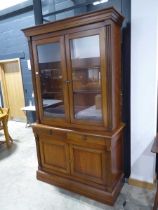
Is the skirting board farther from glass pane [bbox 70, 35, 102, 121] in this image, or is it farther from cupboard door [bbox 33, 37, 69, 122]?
cupboard door [bbox 33, 37, 69, 122]

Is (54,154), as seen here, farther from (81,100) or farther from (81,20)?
(81,20)

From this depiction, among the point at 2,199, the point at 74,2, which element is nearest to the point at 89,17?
the point at 74,2

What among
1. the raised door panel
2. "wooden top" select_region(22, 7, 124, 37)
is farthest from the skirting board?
"wooden top" select_region(22, 7, 124, 37)

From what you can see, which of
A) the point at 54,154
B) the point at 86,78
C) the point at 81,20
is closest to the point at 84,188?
the point at 54,154

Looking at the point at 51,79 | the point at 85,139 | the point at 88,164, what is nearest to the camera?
the point at 85,139

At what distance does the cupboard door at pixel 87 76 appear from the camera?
1819 millimetres

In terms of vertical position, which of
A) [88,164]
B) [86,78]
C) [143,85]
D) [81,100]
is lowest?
[88,164]

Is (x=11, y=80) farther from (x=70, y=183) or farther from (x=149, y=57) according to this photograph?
(x=149, y=57)

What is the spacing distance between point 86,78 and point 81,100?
0.27 meters

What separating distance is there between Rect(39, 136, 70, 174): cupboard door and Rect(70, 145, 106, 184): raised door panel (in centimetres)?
11

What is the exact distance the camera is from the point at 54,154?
237 centimetres

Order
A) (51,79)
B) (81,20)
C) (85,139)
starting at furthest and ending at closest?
1. (51,79)
2. (85,139)
3. (81,20)

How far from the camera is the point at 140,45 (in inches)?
78.8

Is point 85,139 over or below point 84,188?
over
